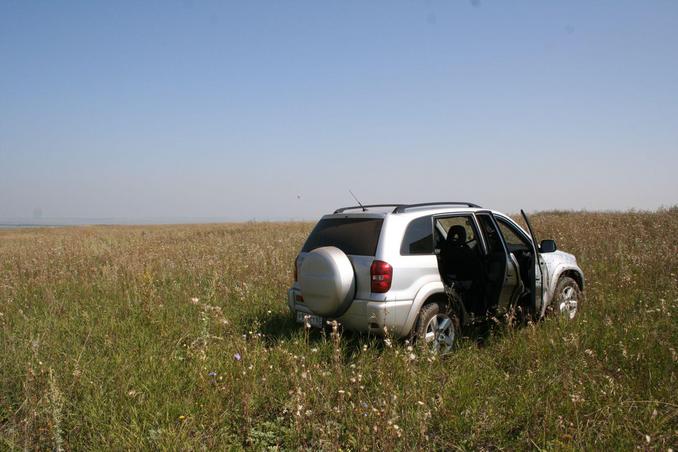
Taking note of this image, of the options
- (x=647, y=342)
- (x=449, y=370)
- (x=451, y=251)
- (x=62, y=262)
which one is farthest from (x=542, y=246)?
(x=62, y=262)

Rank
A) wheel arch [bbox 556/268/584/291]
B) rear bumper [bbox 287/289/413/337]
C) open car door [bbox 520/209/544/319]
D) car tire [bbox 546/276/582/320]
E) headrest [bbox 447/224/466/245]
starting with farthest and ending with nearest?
wheel arch [bbox 556/268/584/291]
car tire [bbox 546/276/582/320]
headrest [bbox 447/224/466/245]
open car door [bbox 520/209/544/319]
rear bumper [bbox 287/289/413/337]

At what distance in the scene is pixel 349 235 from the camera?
15.8 feet

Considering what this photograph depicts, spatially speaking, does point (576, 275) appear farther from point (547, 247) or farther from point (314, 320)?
point (314, 320)

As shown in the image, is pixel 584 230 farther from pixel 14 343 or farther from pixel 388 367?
pixel 14 343

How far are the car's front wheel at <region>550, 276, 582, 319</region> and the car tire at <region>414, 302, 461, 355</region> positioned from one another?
6.33ft

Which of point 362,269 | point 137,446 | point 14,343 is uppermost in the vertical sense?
point 362,269

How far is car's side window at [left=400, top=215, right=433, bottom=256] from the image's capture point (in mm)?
4637

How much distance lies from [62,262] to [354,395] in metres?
Answer: 8.80

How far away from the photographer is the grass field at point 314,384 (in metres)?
3.09

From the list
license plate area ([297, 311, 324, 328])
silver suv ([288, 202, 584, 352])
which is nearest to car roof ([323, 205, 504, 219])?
silver suv ([288, 202, 584, 352])

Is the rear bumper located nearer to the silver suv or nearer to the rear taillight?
the silver suv

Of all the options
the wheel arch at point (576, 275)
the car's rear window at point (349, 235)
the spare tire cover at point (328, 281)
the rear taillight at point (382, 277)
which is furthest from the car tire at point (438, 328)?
the wheel arch at point (576, 275)

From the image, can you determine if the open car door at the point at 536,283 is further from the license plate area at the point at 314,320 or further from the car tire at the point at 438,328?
the license plate area at the point at 314,320

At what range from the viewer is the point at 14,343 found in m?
4.58
